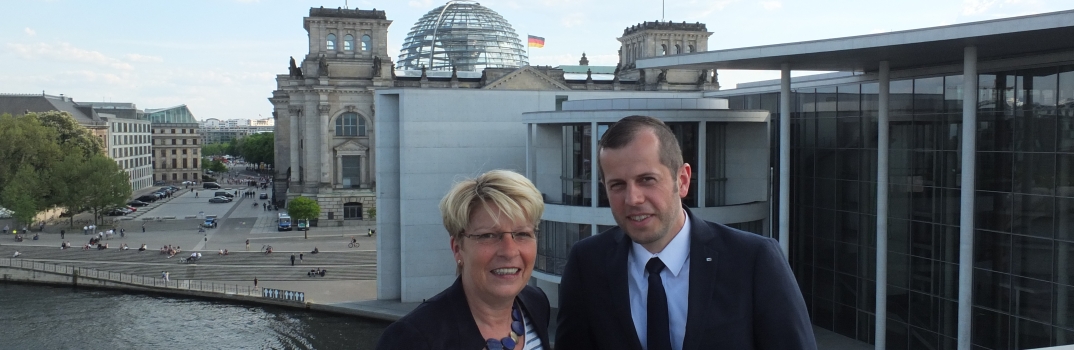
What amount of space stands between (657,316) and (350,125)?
250 ft

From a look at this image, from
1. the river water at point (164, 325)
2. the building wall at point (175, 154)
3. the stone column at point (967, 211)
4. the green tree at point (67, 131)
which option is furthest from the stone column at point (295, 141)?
the stone column at point (967, 211)

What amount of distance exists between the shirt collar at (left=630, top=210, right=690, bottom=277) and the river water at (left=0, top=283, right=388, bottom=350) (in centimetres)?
3026

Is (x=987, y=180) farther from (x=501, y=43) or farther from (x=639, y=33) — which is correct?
(x=501, y=43)

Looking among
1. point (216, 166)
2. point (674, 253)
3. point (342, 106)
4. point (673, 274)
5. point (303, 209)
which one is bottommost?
point (303, 209)

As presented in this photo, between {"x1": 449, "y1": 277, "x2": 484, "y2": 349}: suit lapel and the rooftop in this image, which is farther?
the rooftop

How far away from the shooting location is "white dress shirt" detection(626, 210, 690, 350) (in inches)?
191

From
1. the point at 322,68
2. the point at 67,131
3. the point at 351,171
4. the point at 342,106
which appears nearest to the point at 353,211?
the point at 351,171

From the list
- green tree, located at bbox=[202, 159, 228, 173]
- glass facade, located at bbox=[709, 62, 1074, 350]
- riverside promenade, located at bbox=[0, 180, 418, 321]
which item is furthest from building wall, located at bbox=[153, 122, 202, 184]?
glass facade, located at bbox=[709, 62, 1074, 350]

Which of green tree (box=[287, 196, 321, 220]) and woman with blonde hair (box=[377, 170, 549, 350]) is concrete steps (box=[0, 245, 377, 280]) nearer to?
green tree (box=[287, 196, 321, 220])

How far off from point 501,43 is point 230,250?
52172 mm

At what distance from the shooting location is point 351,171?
79.1 m

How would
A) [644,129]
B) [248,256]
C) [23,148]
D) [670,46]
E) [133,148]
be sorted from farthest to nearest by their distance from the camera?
[133,148]
[670,46]
[23,148]
[248,256]
[644,129]

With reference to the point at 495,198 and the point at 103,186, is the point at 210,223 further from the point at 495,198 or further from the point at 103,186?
the point at 495,198

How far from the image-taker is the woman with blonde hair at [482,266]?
173 inches
